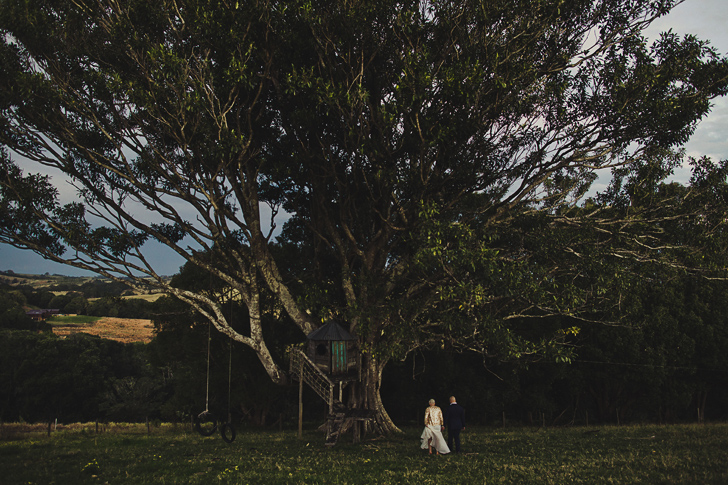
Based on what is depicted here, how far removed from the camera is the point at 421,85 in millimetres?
12195

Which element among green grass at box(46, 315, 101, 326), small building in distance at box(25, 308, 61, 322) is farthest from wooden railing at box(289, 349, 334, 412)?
green grass at box(46, 315, 101, 326)

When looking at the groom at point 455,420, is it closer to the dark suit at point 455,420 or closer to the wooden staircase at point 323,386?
the dark suit at point 455,420

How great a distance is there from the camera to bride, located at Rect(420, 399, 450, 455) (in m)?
11.2

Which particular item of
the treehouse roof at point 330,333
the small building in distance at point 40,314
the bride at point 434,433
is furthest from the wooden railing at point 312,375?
the small building in distance at point 40,314

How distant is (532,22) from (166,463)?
1464 centimetres

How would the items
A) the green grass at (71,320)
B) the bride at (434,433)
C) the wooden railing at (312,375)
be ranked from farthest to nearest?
the green grass at (71,320)
the wooden railing at (312,375)
the bride at (434,433)

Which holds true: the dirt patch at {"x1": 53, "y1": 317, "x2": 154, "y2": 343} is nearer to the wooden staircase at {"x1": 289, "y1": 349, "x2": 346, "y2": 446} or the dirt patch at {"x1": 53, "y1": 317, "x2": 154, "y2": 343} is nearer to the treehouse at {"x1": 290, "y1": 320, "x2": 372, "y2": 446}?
the wooden staircase at {"x1": 289, "y1": 349, "x2": 346, "y2": 446}

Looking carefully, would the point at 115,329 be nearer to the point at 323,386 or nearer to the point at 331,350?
the point at 323,386

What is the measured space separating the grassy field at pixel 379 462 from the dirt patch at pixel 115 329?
54501 millimetres

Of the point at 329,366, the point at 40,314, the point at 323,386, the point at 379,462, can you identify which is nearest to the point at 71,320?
the point at 40,314

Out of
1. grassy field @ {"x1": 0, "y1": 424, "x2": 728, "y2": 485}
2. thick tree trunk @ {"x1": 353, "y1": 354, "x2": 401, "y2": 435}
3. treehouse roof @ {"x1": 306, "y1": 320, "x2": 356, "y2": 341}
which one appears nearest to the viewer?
grassy field @ {"x1": 0, "y1": 424, "x2": 728, "y2": 485}

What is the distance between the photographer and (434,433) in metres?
11.3

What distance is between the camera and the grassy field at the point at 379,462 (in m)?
8.24

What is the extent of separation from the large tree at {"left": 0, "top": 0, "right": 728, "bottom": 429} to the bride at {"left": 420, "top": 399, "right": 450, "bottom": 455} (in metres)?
3.12
